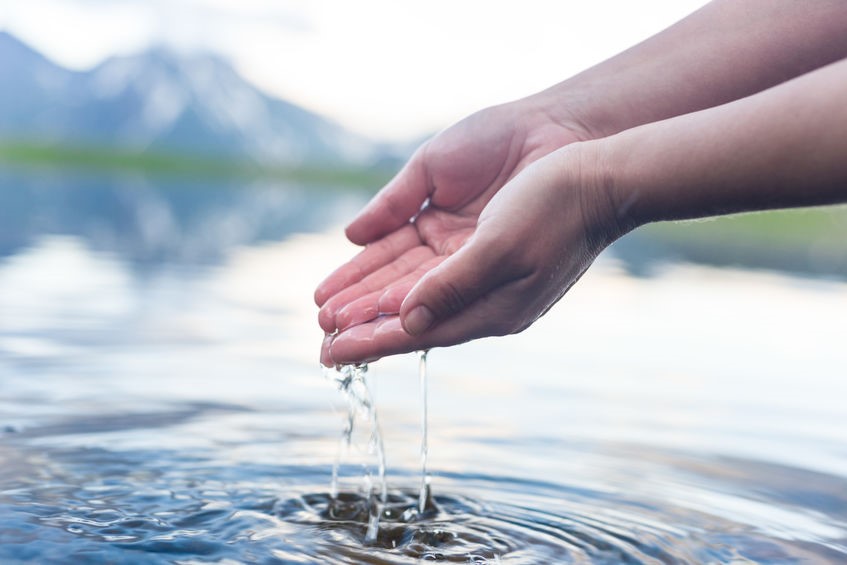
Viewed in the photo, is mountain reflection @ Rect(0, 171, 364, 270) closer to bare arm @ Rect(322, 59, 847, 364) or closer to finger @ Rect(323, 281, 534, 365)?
finger @ Rect(323, 281, 534, 365)

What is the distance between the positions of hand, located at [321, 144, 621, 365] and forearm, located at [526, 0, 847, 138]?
3.17ft

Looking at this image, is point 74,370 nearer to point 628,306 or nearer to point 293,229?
point 628,306

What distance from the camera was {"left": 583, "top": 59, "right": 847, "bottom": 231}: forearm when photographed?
2783 millimetres

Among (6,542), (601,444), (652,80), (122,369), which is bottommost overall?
(6,542)

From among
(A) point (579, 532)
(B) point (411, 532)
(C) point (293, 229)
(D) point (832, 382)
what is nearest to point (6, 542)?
(B) point (411, 532)

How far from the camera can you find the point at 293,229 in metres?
25.8

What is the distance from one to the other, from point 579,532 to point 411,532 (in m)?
0.70

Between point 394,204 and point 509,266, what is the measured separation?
1219mm

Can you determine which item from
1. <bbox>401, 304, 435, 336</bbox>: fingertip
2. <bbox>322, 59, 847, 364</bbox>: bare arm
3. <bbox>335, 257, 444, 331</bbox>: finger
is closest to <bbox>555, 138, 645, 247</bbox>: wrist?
<bbox>322, 59, 847, 364</bbox>: bare arm

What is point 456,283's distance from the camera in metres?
3.21

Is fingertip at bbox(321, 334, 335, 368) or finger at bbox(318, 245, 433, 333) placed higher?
finger at bbox(318, 245, 433, 333)

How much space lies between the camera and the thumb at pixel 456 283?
3.17 meters

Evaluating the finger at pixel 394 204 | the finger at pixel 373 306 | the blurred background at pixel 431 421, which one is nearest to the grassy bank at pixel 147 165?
the blurred background at pixel 431 421

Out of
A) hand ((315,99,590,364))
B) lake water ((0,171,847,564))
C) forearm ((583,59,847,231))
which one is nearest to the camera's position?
forearm ((583,59,847,231))
